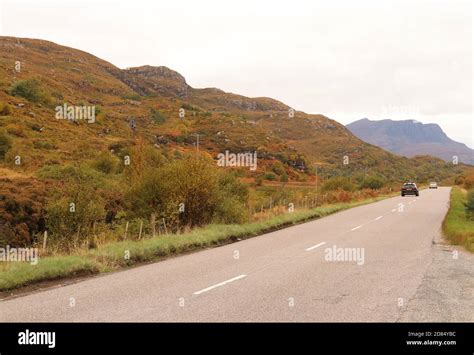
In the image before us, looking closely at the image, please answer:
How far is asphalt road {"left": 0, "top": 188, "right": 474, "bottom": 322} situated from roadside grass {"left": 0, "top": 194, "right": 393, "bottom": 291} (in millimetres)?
781

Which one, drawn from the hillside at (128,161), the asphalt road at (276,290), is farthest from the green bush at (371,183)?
the asphalt road at (276,290)

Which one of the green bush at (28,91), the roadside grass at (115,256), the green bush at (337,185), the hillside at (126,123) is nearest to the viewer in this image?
the roadside grass at (115,256)

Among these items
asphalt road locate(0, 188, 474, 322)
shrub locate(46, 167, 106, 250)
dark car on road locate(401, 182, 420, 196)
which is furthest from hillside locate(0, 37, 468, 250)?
dark car on road locate(401, 182, 420, 196)

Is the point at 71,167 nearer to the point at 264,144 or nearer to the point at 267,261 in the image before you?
the point at 267,261

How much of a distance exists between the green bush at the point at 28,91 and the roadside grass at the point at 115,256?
5634 centimetres

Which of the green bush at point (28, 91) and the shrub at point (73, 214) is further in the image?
the green bush at point (28, 91)

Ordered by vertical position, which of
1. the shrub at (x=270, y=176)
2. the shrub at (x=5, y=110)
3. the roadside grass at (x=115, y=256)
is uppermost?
the shrub at (x=5, y=110)

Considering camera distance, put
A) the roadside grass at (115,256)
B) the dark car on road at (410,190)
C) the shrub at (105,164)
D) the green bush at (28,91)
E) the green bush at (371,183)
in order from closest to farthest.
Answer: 1. the roadside grass at (115,256)
2. the shrub at (105,164)
3. the dark car on road at (410,190)
4. the green bush at (28,91)
5. the green bush at (371,183)

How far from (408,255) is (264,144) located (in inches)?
3204

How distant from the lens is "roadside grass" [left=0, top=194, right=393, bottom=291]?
9.99 meters

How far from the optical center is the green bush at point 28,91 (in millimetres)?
66688

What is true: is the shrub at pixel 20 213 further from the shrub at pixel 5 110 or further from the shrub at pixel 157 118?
the shrub at pixel 157 118

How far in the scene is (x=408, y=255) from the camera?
1348cm
